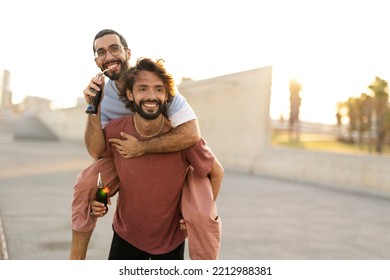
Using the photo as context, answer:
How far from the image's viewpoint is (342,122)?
4781cm

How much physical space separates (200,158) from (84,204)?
2.19ft

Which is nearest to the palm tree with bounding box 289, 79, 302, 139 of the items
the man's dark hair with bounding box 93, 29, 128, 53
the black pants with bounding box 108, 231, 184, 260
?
the black pants with bounding box 108, 231, 184, 260

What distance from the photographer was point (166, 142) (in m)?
2.28

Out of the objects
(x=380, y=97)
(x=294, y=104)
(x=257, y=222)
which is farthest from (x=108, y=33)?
(x=294, y=104)

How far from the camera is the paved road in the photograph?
4.09 meters

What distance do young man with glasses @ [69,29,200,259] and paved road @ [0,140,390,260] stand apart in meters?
1.42

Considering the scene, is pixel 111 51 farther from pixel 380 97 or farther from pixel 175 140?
pixel 380 97

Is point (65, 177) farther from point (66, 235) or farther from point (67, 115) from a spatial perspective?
point (67, 115)

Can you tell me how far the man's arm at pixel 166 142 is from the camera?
228 centimetres

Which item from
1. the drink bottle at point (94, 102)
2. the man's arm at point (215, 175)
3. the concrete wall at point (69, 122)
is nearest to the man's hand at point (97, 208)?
the drink bottle at point (94, 102)

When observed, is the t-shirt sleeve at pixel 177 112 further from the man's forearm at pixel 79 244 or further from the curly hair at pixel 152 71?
the man's forearm at pixel 79 244

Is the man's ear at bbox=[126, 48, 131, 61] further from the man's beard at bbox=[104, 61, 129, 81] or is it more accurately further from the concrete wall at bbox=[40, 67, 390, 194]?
the concrete wall at bbox=[40, 67, 390, 194]

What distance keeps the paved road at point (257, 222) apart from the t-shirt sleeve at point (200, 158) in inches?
68.4
